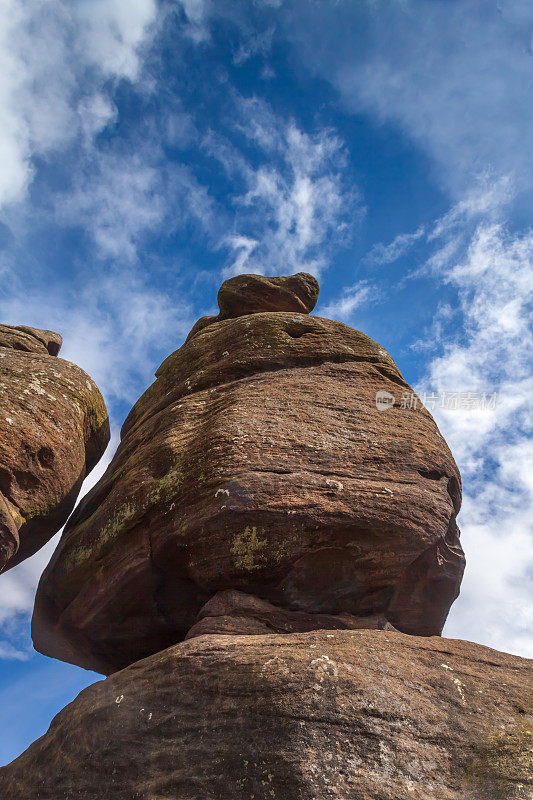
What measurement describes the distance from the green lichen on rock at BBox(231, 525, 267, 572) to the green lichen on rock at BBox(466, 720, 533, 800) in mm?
4202

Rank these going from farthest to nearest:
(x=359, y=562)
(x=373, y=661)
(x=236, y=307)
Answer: (x=236, y=307)
(x=359, y=562)
(x=373, y=661)

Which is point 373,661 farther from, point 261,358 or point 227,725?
point 261,358

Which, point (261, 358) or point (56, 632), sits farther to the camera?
point (261, 358)

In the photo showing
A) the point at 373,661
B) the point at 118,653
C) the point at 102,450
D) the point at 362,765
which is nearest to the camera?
the point at 362,765

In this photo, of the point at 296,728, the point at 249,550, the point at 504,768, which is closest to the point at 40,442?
the point at 249,550

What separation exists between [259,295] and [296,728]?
14.0 meters

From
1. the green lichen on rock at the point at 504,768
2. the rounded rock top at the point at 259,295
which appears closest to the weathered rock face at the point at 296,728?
the green lichen on rock at the point at 504,768

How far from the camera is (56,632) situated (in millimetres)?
12492

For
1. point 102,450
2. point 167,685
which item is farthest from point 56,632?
point 167,685

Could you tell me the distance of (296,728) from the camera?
647 centimetres

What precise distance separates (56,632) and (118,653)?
1648 millimetres

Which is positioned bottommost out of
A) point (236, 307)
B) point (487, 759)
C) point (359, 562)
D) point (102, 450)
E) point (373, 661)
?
point (487, 759)

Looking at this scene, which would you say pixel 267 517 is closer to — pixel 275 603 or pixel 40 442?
pixel 275 603

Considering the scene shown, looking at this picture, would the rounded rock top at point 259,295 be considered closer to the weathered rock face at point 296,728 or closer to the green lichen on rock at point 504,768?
the weathered rock face at point 296,728
